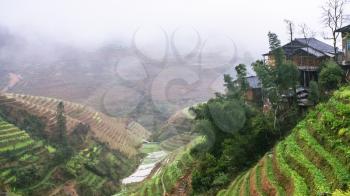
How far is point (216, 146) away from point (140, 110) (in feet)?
389

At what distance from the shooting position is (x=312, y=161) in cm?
1789

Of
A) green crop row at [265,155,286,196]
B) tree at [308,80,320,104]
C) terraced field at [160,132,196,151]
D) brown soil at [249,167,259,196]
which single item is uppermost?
tree at [308,80,320,104]

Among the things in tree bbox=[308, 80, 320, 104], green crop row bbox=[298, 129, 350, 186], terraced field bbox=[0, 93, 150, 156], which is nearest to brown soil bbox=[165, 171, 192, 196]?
tree bbox=[308, 80, 320, 104]

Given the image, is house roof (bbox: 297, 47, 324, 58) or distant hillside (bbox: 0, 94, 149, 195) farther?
distant hillside (bbox: 0, 94, 149, 195)

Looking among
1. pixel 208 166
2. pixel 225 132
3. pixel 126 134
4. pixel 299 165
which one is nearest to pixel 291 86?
pixel 225 132

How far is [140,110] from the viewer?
153250mm

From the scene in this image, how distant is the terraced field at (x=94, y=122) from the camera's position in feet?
287

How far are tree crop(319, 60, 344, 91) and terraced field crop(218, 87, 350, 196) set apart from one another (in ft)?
26.2

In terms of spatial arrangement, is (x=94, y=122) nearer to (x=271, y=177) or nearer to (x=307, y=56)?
(x=307, y=56)

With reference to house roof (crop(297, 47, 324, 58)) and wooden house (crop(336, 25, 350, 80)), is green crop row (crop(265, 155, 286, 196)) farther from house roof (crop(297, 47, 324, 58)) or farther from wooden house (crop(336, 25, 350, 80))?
house roof (crop(297, 47, 324, 58))

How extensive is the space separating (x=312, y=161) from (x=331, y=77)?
14.2m

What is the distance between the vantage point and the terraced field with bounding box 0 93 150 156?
287 ft

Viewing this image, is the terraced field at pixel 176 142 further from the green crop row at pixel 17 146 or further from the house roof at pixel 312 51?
the house roof at pixel 312 51

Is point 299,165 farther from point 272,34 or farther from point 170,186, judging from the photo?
point 170,186
